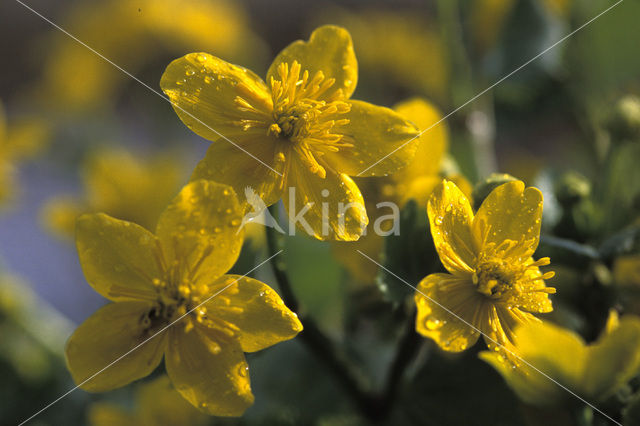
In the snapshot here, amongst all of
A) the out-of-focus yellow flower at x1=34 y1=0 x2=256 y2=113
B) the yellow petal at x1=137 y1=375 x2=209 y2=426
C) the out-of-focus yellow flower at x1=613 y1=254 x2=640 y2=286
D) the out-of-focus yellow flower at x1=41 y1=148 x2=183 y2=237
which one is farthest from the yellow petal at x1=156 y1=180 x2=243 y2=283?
the out-of-focus yellow flower at x1=34 y1=0 x2=256 y2=113

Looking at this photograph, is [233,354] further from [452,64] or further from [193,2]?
[193,2]

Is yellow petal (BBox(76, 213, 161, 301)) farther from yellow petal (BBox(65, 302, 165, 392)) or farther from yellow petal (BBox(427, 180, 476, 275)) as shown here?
yellow petal (BBox(427, 180, 476, 275))


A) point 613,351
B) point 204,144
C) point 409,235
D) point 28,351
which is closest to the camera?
point 613,351

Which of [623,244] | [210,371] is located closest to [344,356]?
[210,371]

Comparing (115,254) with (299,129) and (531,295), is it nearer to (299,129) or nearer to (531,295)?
(299,129)

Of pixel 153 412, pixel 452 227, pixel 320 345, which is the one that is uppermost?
pixel 452 227

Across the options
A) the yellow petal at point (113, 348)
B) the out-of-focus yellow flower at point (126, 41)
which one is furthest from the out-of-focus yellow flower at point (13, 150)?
the yellow petal at point (113, 348)

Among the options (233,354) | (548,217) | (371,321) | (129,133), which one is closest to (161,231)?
(233,354)
